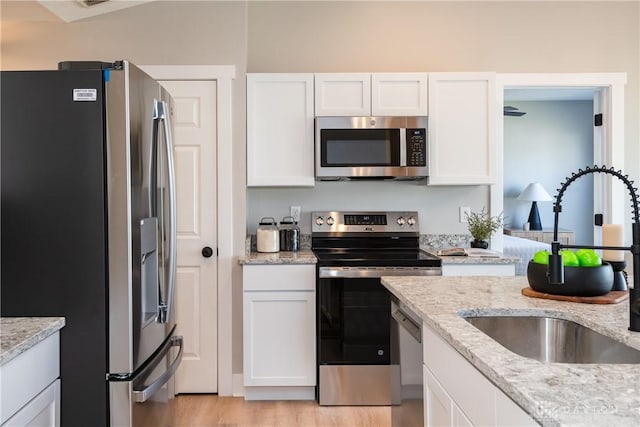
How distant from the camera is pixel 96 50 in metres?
3.14

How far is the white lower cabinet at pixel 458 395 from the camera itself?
38.5 inches

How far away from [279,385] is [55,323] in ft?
5.63

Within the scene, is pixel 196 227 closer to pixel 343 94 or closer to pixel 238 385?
pixel 238 385

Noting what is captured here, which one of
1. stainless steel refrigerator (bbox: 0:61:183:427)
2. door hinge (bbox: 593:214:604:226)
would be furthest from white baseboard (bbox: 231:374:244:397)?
door hinge (bbox: 593:214:604:226)

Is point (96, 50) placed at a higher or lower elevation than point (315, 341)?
higher

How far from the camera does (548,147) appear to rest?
6641 mm

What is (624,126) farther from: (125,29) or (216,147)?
(125,29)

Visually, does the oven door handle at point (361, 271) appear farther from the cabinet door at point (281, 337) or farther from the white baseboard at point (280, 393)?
the white baseboard at point (280, 393)

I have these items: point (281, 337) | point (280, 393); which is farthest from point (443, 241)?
point (280, 393)

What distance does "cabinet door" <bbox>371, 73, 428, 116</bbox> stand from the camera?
3254 mm

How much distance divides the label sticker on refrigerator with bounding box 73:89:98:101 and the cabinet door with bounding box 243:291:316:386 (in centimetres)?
161

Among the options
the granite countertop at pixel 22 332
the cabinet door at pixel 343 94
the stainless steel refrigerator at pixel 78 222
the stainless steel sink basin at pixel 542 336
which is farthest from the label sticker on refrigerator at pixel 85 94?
the cabinet door at pixel 343 94

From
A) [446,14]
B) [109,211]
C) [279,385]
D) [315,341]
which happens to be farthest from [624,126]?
[109,211]

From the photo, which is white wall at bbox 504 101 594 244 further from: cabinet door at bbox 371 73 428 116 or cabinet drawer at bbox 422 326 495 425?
cabinet drawer at bbox 422 326 495 425
